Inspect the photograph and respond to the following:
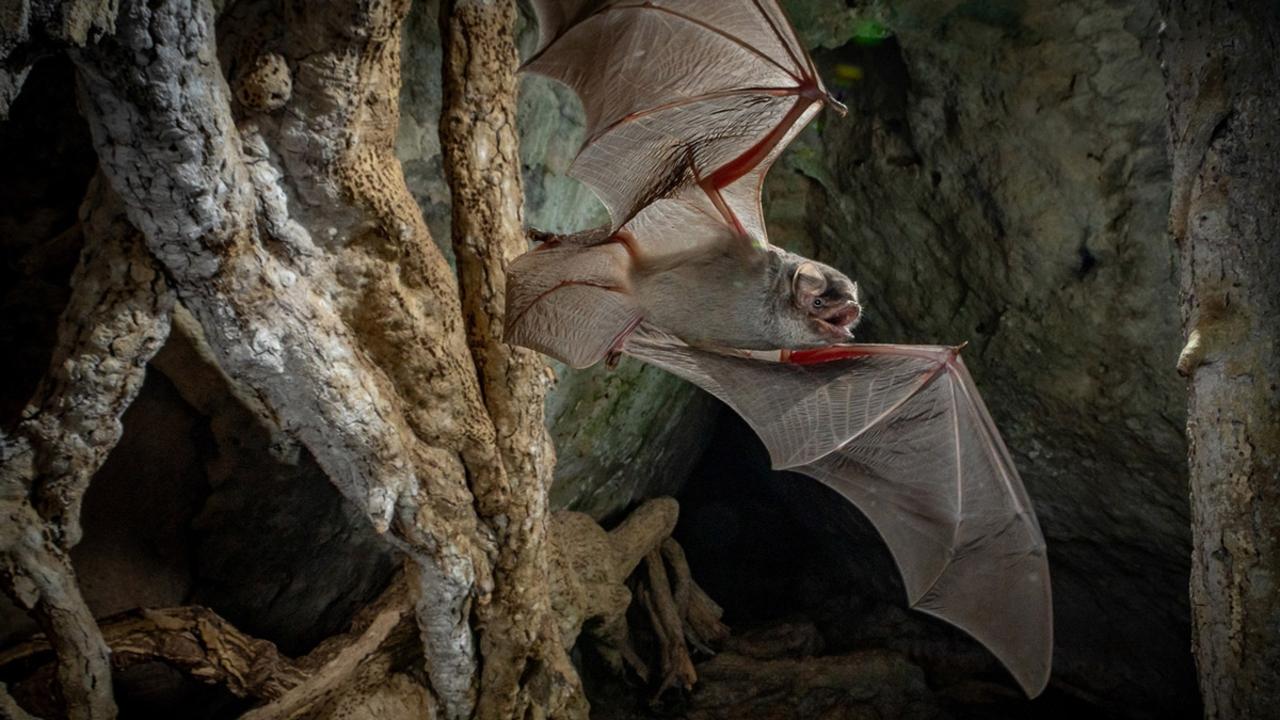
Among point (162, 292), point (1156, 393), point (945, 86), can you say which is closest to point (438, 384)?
point (162, 292)

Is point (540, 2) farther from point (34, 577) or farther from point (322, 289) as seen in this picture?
point (34, 577)

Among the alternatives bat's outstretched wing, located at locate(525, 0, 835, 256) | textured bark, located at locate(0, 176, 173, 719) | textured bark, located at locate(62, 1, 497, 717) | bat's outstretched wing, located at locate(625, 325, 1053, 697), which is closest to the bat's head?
bat's outstretched wing, located at locate(525, 0, 835, 256)

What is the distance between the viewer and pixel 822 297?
194cm

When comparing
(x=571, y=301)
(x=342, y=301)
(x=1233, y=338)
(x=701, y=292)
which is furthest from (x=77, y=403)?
(x=1233, y=338)

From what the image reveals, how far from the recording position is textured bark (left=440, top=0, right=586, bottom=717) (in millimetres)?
1943

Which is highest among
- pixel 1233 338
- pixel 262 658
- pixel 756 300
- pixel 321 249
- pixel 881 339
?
pixel 321 249

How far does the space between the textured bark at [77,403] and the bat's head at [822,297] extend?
4.77 ft

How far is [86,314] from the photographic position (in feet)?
4.61

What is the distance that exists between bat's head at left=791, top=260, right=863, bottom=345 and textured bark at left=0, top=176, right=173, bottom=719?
1.46 metres

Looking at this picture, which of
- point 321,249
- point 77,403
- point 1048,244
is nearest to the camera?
point 77,403

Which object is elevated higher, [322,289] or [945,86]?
[945,86]

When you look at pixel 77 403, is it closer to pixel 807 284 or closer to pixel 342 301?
pixel 342 301

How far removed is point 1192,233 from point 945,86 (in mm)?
1561

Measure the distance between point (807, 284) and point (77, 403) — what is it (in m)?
1.66
